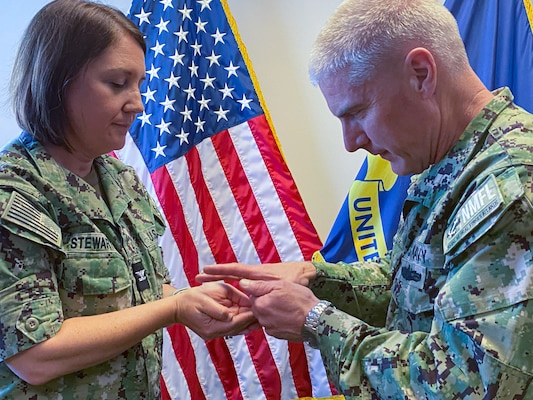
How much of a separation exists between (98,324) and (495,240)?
70 cm

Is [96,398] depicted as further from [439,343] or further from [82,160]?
[439,343]

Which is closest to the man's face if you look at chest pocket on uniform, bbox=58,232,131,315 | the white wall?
chest pocket on uniform, bbox=58,232,131,315

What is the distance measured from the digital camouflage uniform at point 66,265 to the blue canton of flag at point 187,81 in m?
0.83

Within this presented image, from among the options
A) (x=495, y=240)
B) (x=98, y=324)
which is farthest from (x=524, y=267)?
(x=98, y=324)

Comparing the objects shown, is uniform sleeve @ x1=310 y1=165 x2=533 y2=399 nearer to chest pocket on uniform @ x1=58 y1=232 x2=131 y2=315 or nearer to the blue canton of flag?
chest pocket on uniform @ x1=58 y1=232 x2=131 y2=315

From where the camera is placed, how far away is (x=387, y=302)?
1.33m

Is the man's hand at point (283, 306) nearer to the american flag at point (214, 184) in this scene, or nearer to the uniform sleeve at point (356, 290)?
the uniform sleeve at point (356, 290)

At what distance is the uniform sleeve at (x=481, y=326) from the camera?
2.59ft

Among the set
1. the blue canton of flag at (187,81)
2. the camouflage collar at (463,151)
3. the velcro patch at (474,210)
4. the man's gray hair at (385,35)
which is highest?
the blue canton of flag at (187,81)

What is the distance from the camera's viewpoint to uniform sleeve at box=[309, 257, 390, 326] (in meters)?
1.33

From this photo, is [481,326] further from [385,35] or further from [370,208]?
[370,208]

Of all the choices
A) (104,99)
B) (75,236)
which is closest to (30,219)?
(75,236)

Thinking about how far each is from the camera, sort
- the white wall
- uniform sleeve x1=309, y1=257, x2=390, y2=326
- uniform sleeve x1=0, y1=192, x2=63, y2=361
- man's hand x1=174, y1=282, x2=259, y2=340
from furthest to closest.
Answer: the white wall < uniform sleeve x1=309, y1=257, x2=390, y2=326 < man's hand x1=174, y1=282, x2=259, y2=340 < uniform sleeve x1=0, y1=192, x2=63, y2=361

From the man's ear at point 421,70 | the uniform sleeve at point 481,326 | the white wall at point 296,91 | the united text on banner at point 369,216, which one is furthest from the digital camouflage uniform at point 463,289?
the white wall at point 296,91
